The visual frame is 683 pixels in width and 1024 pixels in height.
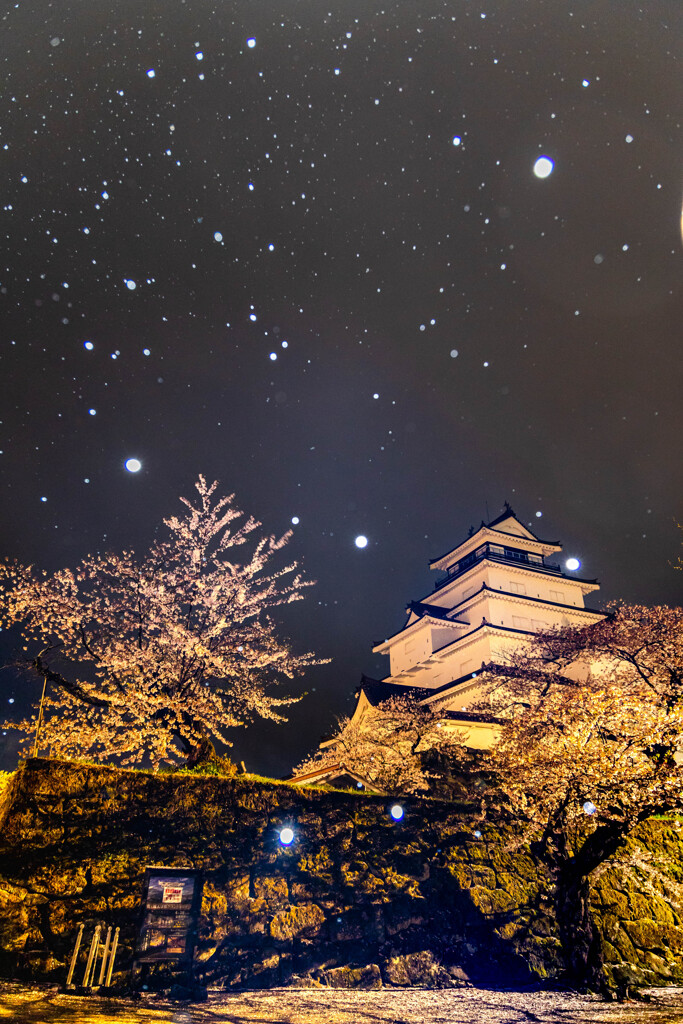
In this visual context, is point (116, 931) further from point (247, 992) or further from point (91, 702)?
point (91, 702)

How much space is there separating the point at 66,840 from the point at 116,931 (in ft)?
5.07

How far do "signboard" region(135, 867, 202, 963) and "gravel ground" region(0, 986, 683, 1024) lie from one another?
736mm

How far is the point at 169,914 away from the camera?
8539 mm

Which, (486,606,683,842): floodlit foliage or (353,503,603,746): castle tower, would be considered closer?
(486,606,683,842): floodlit foliage

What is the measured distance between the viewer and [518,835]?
40.7ft

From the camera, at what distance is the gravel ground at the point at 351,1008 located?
6504 millimetres

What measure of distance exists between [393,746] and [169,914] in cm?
1652

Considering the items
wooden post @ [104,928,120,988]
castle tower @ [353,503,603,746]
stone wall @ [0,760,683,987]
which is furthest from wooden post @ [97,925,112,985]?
castle tower @ [353,503,603,746]

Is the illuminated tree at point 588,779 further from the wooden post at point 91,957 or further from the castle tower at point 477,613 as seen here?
the castle tower at point 477,613

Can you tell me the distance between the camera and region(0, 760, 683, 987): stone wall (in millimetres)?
8383

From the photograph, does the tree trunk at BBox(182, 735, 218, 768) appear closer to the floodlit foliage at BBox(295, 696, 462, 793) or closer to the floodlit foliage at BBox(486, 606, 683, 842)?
the floodlit foliage at BBox(486, 606, 683, 842)

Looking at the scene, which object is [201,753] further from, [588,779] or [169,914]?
[588,779]

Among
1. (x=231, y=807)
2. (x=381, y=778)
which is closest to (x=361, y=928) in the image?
(x=231, y=807)

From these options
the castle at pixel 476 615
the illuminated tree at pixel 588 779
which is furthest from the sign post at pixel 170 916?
the castle at pixel 476 615
